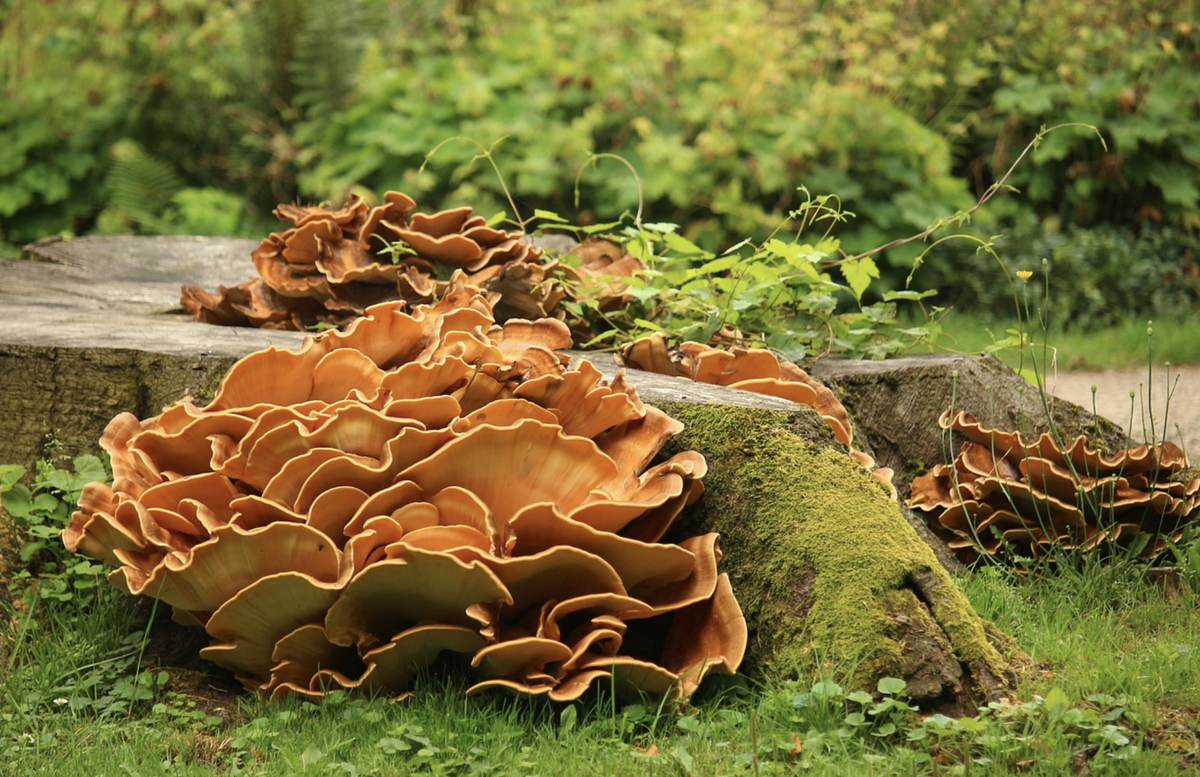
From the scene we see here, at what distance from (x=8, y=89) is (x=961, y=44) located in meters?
9.58

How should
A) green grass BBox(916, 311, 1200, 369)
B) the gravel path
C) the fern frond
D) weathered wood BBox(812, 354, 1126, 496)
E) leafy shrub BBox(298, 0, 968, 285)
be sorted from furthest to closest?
the fern frond → leafy shrub BBox(298, 0, 968, 285) → green grass BBox(916, 311, 1200, 369) → the gravel path → weathered wood BBox(812, 354, 1126, 496)

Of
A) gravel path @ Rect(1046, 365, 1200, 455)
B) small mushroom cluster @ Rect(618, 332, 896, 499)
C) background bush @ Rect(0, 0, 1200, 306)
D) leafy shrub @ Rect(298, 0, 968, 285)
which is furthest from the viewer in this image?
background bush @ Rect(0, 0, 1200, 306)

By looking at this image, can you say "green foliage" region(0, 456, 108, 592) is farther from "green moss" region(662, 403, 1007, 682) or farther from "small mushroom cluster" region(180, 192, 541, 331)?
"green moss" region(662, 403, 1007, 682)

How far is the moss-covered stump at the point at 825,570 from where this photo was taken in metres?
2.53

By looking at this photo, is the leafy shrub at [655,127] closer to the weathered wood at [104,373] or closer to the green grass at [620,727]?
the weathered wood at [104,373]

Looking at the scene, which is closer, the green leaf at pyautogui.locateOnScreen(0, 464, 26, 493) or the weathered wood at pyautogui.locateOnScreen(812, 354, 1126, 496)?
the green leaf at pyautogui.locateOnScreen(0, 464, 26, 493)

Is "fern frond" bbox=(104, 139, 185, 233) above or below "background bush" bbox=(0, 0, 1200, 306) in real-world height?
below

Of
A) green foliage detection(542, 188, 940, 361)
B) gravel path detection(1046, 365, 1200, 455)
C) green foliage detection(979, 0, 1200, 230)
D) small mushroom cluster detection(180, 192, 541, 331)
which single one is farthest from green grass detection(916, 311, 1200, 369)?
small mushroom cluster detection(180, 192, 541, 331)

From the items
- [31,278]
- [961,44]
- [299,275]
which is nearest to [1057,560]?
[299,275]

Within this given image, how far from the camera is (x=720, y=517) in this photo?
292cm

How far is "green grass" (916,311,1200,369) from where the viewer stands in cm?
756

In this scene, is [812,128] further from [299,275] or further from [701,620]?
[701,620]

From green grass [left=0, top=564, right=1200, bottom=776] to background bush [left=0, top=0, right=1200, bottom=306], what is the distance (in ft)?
21.7

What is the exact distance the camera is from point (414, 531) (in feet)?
7.94
